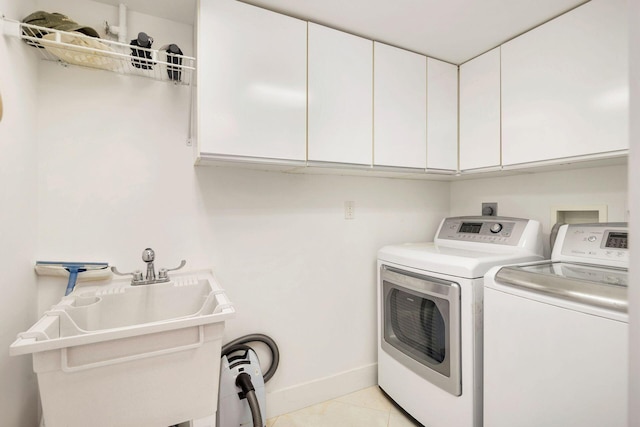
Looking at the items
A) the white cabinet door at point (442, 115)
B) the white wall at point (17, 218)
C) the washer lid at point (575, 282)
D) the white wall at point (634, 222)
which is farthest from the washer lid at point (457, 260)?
the white wall at point (17, 218)

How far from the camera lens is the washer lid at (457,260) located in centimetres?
136

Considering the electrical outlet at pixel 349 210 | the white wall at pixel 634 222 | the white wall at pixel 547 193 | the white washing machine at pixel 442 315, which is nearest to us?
the white wall at pixel 634 222

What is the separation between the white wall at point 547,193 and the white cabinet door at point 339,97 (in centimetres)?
110

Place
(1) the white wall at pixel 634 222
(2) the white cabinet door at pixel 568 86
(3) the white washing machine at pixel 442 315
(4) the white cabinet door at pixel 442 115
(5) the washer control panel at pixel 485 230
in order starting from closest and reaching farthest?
(1) the white wall at pixel 634 222, (2) the white cabinet door at pixel 568 86, (3) the white washing machine at pixel 442 315, (5) the washer control panel at pixel 485 230, (4) the white cabinet door at pixel 442 115

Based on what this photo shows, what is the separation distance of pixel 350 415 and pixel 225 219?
4.67 ft

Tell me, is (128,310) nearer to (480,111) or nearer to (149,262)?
(149,262)

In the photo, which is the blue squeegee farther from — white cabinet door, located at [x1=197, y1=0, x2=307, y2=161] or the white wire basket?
the white wire basket

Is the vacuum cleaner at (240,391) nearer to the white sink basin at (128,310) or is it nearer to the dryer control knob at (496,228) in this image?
the white sink basin at (128,310)

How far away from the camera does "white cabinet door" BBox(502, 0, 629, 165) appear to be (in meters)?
1.25

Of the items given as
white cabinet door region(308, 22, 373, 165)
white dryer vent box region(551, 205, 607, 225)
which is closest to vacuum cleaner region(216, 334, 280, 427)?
white cabinet door region(308, 22, 373, 165)

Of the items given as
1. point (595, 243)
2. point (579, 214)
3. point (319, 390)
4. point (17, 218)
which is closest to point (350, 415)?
point (319, 390)

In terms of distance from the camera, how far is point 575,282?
104 cm

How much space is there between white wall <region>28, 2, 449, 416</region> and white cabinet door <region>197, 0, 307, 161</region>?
356 millimetres

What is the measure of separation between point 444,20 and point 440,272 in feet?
4.40
